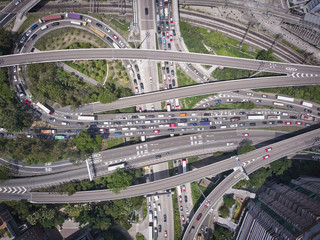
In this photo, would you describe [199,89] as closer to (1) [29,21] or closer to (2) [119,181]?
(2) [119,181]

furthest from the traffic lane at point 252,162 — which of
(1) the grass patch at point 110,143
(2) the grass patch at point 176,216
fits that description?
(1) the grass patch at point 110,143

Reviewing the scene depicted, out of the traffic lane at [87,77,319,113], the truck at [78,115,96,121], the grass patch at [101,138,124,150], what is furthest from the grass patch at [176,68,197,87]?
the truck at [78,115,96,121]

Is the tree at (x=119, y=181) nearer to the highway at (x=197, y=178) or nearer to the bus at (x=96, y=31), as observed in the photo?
the highway at (x=197, y=178)

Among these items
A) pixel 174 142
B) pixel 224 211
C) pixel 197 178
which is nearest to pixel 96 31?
pixel 174 142

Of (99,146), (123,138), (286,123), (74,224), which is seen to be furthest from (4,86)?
(286,123)

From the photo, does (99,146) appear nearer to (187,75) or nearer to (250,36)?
(187,75)
